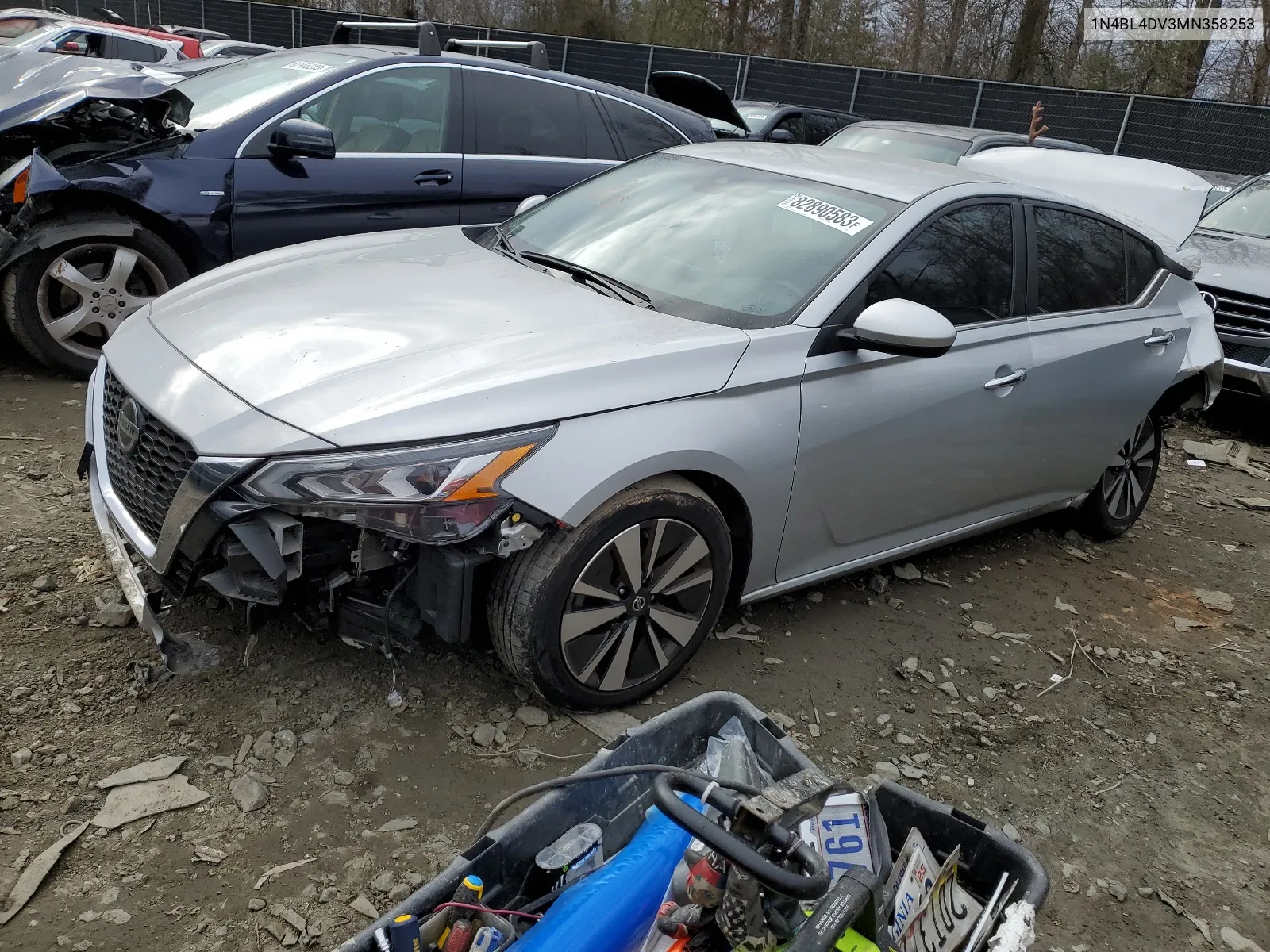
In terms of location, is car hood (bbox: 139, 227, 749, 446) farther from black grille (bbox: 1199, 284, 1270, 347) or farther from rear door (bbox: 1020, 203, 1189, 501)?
black grille (bbox: 1199, 284, 1270, 347)

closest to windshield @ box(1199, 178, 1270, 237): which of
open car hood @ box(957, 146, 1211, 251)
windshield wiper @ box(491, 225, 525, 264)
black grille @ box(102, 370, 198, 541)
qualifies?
open car hood @ box(957, 146, 1211, 251)

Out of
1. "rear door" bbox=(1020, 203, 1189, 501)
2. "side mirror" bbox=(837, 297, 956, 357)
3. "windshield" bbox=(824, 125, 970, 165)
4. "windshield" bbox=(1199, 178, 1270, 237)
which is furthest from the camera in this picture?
"windshield" bbox=(824, 125, 970, 165)

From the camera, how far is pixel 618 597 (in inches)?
114

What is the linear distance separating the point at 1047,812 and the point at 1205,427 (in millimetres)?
5389

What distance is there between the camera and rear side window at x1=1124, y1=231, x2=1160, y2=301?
449cm

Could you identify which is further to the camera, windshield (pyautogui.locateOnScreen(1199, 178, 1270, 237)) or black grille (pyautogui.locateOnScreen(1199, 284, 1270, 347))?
windshield (pyautogui.locateOnScreen(1199, 178, 1270, 237))

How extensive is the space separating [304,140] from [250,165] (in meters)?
0.32

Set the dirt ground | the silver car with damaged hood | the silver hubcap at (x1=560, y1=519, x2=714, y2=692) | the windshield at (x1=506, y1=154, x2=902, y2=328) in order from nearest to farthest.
Result: the dirt ground → the silver car with damaged hood → the silver hubcap at (x1=560, y1=519, x2=714, y2=692) → the windshield at (x1=506, y1=154, x2=902, y2=328)

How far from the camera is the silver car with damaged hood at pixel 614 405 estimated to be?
2.53 metres

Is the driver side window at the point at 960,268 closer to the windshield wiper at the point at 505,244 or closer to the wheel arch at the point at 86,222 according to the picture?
the windshield wiper at the point at 505,244

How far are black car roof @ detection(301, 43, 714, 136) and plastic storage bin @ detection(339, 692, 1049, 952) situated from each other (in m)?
4.40

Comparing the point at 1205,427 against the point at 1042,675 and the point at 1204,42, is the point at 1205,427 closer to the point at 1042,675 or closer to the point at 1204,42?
the point at 1042,675

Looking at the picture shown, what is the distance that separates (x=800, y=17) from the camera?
86.5ft

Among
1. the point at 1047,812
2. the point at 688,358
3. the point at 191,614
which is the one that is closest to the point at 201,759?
the point at 191,614
